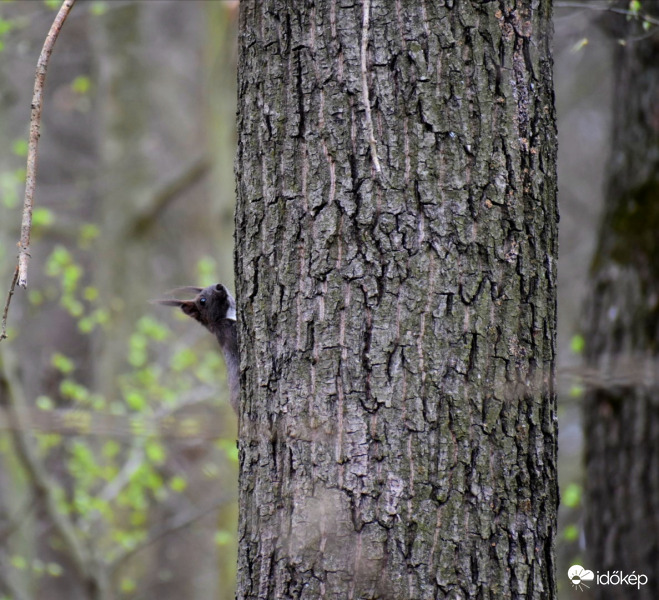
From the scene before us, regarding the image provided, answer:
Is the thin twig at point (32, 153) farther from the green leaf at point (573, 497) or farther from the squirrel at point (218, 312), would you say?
the green leaf at point (573, 497)

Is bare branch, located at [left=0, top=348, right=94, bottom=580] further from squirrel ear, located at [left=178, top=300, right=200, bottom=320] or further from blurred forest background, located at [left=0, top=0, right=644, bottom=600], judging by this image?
squirrel ear, located at [left=178, top=300, right=200, bottom=320]

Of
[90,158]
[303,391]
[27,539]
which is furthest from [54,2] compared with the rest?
[90,158]

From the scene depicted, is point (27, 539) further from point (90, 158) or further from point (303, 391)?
point (90, 158)

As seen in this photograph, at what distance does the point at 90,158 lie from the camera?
12.2 m

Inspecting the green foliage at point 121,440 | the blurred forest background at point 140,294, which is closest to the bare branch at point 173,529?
the blurred forest background at point 140,294

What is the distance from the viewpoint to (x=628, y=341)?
Result: 13.9 ft

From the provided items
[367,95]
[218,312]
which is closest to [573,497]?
[218,312]

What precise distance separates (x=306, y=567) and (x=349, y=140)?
3.37 ft

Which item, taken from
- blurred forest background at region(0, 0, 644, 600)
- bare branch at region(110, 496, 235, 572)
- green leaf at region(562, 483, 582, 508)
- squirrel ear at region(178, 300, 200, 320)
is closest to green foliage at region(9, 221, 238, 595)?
blurred forest background at region(0, 0, 644, 600)

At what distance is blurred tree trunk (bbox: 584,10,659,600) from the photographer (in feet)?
13.4

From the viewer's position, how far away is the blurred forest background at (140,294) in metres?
5.51

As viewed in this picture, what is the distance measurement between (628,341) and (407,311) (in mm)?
2744

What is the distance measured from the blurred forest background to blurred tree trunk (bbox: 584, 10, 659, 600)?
28cm

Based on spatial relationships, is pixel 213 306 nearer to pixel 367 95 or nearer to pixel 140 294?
pixel 367 95
